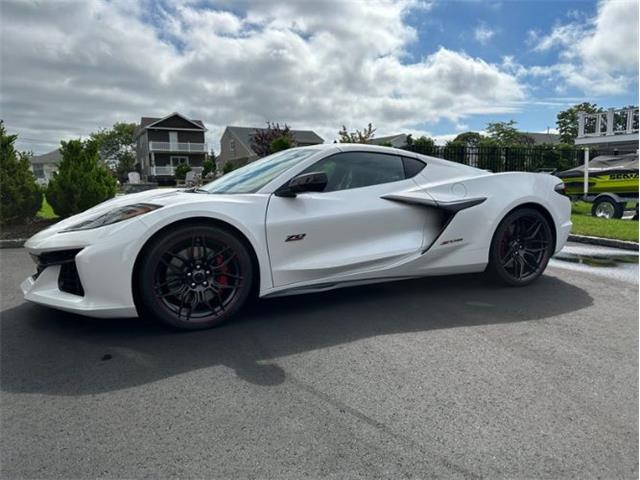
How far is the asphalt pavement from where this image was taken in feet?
5.76

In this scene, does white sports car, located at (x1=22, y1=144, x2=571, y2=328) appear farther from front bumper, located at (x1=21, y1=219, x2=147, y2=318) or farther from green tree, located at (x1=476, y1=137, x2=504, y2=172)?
green tree, located at (x1=476, y1=137, x2=504, y2=172)

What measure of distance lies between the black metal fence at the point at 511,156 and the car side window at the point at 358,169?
1308 cm

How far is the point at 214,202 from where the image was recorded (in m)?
3.13

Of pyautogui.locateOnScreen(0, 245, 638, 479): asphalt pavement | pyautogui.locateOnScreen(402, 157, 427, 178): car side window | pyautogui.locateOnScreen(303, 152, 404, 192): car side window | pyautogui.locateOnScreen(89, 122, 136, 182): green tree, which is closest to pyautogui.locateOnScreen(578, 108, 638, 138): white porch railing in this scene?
pyautogui.locateOnScreen(0, 245, 638, 479): asphalt pavement

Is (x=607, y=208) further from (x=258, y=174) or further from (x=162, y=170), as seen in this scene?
(x=162, y=170)

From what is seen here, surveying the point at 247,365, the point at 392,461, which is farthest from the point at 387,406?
the point at 247,365

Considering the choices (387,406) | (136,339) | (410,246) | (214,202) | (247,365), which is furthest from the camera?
(410,246)

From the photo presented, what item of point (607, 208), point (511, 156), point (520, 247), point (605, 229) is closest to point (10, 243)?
point (520, 247)

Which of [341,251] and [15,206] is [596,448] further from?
[15,206]

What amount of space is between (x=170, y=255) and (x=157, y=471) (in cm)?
157

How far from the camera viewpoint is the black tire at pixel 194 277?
2920 millimetres

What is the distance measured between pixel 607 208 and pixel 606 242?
17.5ft

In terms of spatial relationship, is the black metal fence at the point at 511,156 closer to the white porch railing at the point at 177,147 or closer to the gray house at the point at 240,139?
the gray house at the point at 240,139

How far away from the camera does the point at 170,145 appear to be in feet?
170
